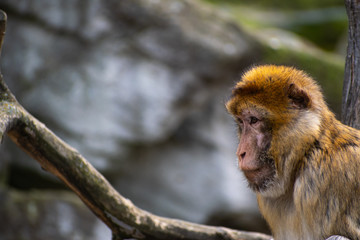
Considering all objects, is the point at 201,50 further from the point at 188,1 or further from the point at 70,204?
the point at 70,204

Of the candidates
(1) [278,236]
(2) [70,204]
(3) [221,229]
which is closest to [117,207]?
(3) [221,229]

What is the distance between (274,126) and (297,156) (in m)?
0.21

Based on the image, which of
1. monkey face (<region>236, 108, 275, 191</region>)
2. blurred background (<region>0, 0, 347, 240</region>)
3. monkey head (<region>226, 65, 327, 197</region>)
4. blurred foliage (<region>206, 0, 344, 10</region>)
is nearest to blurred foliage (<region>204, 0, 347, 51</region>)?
blurred foliage (<region>206, 0, 344, 10</region>)

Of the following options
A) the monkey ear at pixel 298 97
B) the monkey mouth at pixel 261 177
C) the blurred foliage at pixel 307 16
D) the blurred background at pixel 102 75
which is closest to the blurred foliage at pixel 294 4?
the blurred foliage at pixel 307 16

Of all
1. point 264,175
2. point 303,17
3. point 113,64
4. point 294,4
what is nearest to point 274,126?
point 264,175

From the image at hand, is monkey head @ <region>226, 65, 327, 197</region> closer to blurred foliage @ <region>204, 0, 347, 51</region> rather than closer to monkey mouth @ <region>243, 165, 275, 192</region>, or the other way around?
monkey mouth @ <region>243, 165, 275, 192</region>

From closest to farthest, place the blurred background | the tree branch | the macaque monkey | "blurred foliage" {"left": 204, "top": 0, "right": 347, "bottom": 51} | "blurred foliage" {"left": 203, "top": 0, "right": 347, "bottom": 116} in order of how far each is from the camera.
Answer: the macaque monkey → the tree branch → the blurred background → "blurred foliage" {"left": 203, "top": 0, "right": 347, "bottom": 116} → "blurred foliage" {"left": 204, "top": 0, "right": 347, "bottom": 51}

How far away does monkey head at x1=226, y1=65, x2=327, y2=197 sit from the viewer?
295 centimetres

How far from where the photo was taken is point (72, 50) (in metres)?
6.42

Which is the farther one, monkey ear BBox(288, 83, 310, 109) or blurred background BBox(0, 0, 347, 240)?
blurred background BBox(0, 0, 347, 240)

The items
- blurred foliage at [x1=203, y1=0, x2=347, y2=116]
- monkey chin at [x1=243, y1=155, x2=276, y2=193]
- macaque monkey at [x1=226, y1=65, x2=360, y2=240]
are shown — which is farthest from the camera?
blurred foliage at [x1=203, y1=0, x2=347, y2=116]

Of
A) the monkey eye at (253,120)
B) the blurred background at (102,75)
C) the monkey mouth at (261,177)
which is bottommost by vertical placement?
the blurred background at (102,75)

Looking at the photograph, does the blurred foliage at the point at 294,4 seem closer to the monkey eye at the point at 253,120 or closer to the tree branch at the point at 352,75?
the tree branch at the point at 352,75

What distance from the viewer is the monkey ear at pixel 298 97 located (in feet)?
9.87
